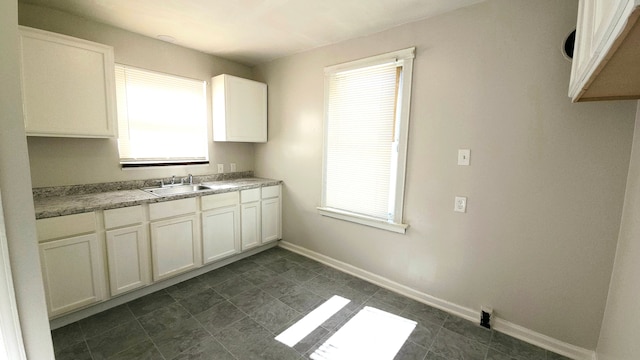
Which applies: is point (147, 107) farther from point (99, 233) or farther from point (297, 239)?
point (297, 239)

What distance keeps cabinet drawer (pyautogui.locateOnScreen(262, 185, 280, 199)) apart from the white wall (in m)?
2.38

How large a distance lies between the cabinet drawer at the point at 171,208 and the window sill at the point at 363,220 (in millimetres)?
1385

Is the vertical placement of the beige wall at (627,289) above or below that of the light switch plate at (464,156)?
below

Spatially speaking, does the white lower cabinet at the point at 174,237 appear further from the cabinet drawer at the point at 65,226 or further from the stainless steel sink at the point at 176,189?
the cabinet drawer at the point at 65,226

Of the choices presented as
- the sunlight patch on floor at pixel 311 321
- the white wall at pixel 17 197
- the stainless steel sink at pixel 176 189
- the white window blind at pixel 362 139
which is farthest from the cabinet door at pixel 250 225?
the white wall at pixel 17 197

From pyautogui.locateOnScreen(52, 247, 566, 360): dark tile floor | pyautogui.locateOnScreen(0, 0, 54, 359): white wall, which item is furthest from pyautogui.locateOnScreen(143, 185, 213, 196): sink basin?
pyautogui.locateOnScreen(0, 0, 54, 359): white wall

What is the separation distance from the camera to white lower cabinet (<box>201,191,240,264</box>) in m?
2.71

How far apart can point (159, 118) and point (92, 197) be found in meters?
1.04

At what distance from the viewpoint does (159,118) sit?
2822 millimetres

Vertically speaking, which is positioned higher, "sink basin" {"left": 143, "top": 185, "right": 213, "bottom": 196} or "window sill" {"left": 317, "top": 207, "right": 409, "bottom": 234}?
"sink basin" {"left": 143, "top": 185, "right": 213, "bottom": 196}

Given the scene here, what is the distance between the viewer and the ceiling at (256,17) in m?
2.00

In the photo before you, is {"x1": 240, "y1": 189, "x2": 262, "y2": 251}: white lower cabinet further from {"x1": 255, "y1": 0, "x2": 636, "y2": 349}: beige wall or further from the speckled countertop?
{"x1": 255, "y1": 0, "x2": 636, "y2": 349}: beige wall

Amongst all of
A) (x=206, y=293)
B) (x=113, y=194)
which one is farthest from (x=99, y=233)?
(x=206, y=293)

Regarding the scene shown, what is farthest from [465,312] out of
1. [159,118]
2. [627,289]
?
[159,118]
